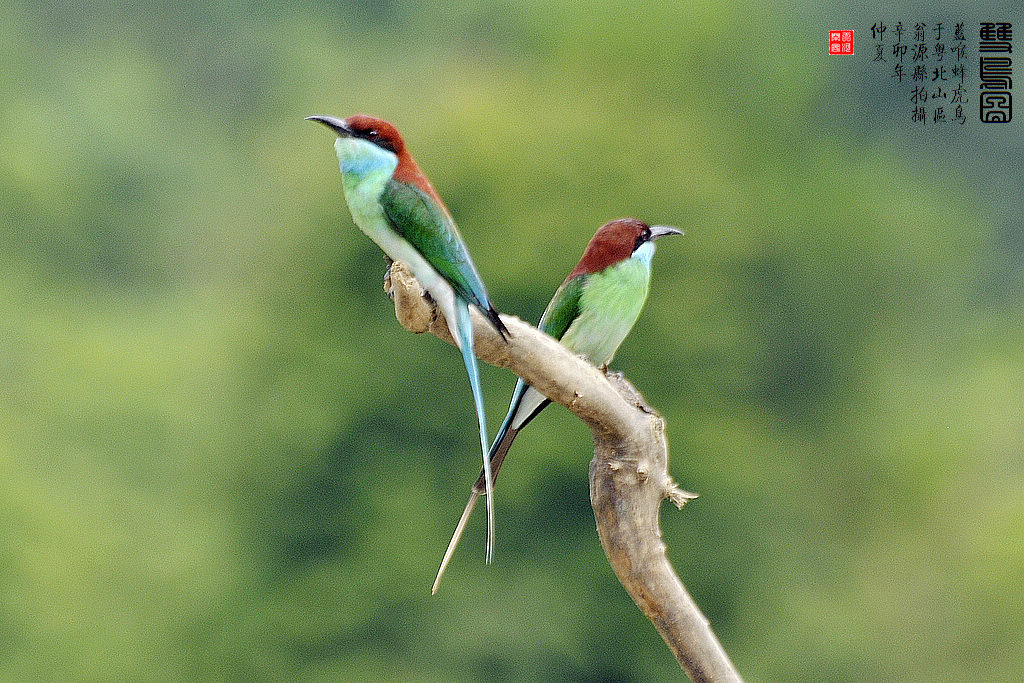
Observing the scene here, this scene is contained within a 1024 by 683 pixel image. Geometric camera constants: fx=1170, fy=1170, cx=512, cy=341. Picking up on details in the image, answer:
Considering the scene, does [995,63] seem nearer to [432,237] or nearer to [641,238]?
[641,238]

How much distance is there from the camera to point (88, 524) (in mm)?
6391

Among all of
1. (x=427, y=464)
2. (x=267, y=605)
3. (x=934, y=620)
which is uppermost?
(x=427, y=464)

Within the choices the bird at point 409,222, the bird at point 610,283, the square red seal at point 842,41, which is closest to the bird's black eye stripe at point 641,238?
the bird at point 610,283

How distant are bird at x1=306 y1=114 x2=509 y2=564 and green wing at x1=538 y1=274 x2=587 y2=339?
0.28 meters

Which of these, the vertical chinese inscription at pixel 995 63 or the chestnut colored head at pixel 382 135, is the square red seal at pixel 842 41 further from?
the chestnut colored head at pixel 382 135

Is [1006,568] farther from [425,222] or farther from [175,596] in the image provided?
[425,222]

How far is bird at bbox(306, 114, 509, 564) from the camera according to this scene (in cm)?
160

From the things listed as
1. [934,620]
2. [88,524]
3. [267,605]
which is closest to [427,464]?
[267,605]

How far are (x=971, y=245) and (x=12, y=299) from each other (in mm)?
6907

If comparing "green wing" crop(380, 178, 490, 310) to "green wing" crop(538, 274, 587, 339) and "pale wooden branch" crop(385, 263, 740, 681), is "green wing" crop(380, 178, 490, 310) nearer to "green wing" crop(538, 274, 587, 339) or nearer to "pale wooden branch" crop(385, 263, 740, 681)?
"pale wooden branch" crop(385, 263, 740, 681)

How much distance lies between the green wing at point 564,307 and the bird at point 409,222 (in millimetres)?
276

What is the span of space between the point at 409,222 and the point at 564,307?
0.40 m

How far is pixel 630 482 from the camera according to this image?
1825mm

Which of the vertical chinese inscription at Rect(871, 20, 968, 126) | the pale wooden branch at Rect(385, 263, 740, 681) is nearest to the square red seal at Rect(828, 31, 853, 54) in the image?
the vertical chinese inscription at Rect(871, 20, 968, 126)
